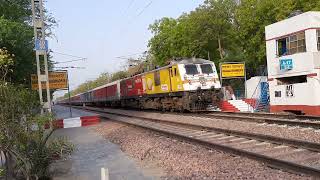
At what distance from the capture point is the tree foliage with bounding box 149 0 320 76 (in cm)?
4181

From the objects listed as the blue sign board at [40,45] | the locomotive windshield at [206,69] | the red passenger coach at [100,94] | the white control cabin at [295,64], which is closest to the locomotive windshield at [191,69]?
the locomotive windshield at [206,69]

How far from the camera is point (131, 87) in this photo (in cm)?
4156

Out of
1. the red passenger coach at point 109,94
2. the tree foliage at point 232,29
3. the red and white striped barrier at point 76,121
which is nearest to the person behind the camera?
the red and white striped barrier at point 76,121

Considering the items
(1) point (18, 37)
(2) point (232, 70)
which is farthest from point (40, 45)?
(2) point (232, 70)

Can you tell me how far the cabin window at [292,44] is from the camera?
69.8ft

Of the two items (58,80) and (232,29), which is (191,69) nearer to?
(58,80)

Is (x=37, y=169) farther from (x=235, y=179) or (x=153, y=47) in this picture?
(x=153, y=47)

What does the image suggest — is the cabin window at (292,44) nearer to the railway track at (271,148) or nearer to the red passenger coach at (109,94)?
the railway track at (271,148)

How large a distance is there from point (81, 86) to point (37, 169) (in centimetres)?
15318

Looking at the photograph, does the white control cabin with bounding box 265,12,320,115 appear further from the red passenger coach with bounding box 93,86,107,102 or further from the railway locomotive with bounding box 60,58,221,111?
the red passenger coach with bounding box 93,86,107,102

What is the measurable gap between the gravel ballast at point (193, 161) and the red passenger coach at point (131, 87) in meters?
21.4

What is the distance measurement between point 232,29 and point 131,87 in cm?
1338

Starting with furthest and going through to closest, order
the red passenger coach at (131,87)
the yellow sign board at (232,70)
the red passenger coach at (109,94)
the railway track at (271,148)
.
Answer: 1. the red passenger coach at (109,94)
2. the red passenger coach at (131,87)
3. the yellow sign board at (232,70)
4. the railway track at (271,148)

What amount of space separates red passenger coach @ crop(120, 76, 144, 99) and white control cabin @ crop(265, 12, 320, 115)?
1515cm
